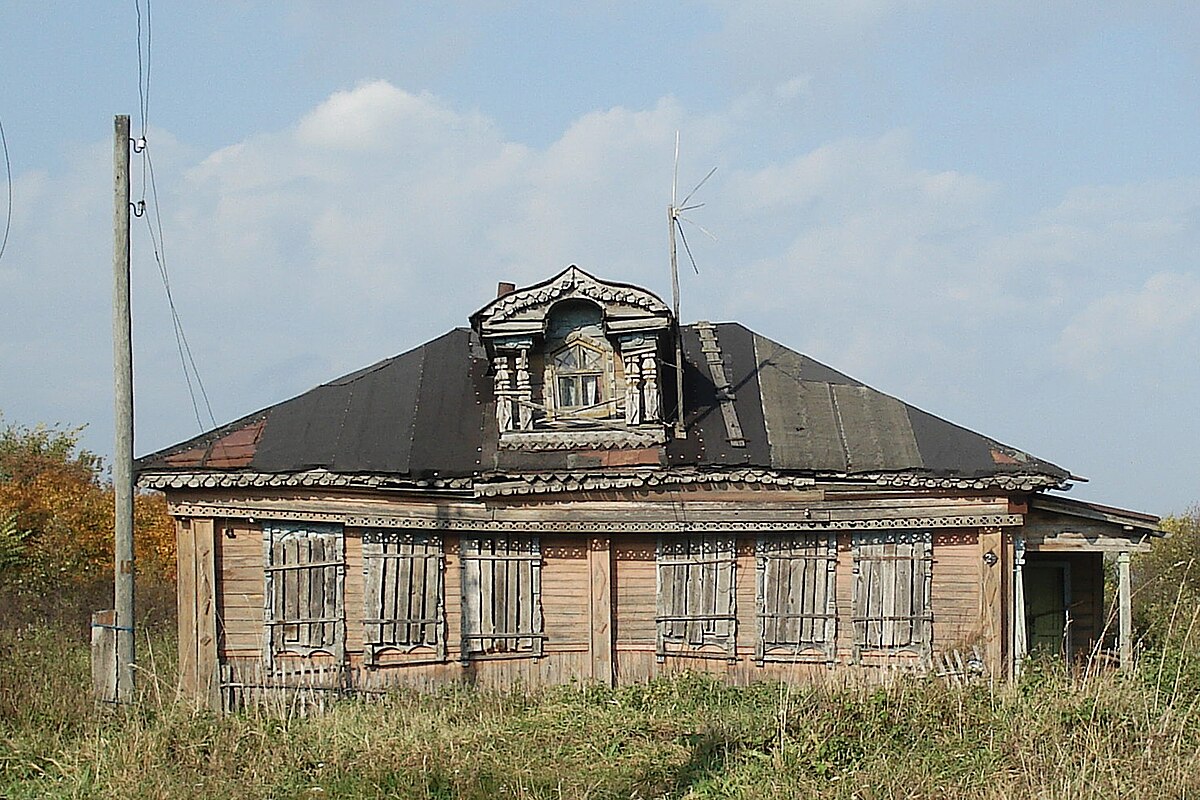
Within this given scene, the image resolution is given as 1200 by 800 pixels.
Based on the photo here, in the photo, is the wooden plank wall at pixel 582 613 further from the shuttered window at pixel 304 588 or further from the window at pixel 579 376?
the window at pixel 579 376

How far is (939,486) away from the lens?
582 inches

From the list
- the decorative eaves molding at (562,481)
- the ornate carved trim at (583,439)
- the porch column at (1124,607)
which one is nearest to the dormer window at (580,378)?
the ornate carved trim at (583,439)

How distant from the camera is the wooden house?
1470 centimetres

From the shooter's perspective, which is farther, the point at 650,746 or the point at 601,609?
the point at 601,609

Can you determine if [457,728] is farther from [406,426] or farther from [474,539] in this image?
[406,426]

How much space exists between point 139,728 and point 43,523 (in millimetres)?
19541

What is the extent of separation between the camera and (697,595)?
1519 centimetres

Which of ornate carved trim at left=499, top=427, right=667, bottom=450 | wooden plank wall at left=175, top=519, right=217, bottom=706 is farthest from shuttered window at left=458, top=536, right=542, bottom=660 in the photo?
wooden plank wall at left=175, top=519, right=217, bottom=706

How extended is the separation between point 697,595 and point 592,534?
1.50 m

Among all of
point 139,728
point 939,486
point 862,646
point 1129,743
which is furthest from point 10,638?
point 1129,743

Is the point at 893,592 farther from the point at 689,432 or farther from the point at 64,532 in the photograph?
the point at 64,532

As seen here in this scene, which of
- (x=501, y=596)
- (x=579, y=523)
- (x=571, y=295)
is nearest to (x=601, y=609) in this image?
(x=579, y=523)

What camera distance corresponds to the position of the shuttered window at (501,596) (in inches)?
591

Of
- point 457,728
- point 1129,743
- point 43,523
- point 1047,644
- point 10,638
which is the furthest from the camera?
point 43,523
